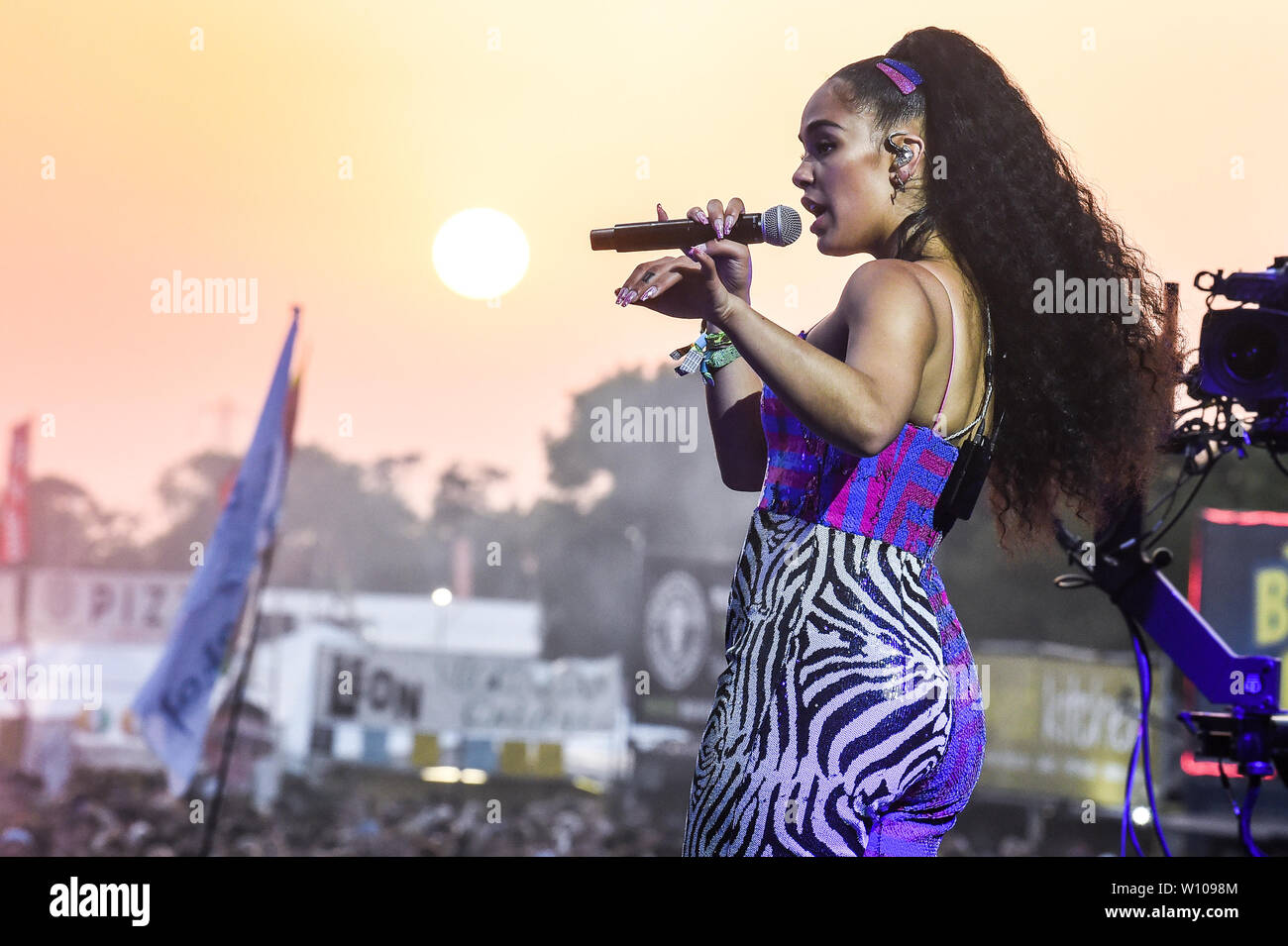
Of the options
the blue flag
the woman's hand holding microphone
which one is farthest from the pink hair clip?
the blue flag

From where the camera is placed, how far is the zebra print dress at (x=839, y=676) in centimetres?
203

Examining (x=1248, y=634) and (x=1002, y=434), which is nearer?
(x=1002, y=434)

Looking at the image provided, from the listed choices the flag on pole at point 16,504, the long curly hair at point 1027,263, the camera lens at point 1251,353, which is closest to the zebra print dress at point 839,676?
the long curly hair at point 1027,263

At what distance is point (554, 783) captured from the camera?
21219 millimetres

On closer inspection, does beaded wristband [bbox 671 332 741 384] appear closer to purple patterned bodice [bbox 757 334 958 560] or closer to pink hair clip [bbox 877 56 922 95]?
purple patterned bodice [bbox 757 334 958 560]

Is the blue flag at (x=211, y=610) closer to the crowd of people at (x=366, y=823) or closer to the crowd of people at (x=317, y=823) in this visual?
the crowd of people at (x=366, y=823)

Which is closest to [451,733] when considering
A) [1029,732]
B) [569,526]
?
[1029,732]

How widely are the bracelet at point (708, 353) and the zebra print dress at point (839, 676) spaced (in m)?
0.20

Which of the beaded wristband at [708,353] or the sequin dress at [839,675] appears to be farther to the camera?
the beaded wristband at [708,353]

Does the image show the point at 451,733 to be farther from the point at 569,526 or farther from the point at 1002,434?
the point at 569,526

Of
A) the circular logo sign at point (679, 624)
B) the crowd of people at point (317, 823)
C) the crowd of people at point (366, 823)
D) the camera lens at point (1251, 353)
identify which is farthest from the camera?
the circular logo sign at point (679, 624)

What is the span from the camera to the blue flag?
8070 mm
